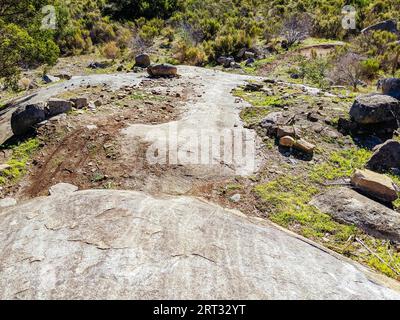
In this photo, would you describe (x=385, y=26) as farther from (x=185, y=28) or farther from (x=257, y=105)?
(x=257, y=105)

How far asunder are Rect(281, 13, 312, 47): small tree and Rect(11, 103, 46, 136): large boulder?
13.9 meters

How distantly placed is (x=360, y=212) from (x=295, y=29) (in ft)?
52.1

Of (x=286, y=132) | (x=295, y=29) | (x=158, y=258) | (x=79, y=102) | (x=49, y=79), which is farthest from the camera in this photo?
(x=295, y=29)

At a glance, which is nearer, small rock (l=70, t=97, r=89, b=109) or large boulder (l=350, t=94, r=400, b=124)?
large boulder (l=350, t=94, r=400, b=124)

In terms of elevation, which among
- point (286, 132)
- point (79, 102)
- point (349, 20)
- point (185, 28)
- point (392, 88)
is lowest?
point (286, 132)

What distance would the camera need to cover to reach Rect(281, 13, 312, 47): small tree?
60.4 feet

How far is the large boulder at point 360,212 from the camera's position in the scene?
5.29 m

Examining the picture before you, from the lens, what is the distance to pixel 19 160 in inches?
290

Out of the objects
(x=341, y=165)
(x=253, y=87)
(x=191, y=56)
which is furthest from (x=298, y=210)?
(x=191, y=56)

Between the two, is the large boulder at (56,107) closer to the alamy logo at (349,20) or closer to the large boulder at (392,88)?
the large boulder at (392,88)

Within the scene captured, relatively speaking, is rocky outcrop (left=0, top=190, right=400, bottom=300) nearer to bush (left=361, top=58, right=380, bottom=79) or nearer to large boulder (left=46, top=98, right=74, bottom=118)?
large boulder (left=46, top=98, right=74, bottom=118)

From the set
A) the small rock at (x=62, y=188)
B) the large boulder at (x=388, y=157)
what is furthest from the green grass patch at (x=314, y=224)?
the small rock at (x=62, y=188)

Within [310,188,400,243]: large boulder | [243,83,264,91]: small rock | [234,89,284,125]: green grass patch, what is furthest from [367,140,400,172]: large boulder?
[243,83,264,91]: small rock
